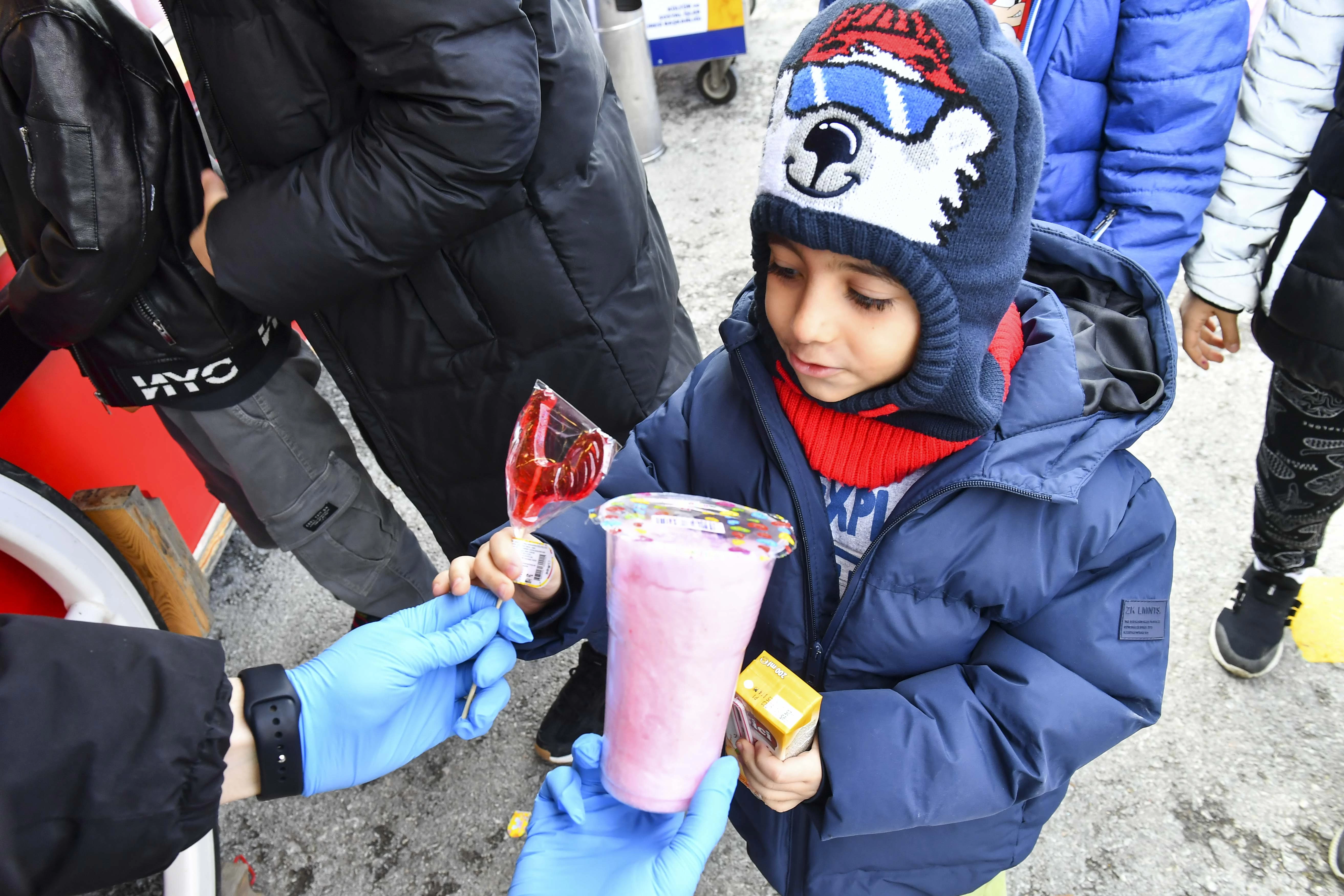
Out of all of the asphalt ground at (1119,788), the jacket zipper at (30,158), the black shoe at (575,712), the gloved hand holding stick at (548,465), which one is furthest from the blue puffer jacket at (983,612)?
the jacket zipper at (30,158)

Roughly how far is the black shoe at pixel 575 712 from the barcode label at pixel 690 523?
4.37 feet

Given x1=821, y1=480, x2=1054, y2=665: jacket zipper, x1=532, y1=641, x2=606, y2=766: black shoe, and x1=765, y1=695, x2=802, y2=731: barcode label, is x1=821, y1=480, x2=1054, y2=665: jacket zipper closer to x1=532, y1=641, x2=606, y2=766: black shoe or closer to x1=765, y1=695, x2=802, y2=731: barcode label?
x1=765, y1=695, x2=802, y2=731: barcode label

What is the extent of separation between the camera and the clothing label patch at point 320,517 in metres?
2.01

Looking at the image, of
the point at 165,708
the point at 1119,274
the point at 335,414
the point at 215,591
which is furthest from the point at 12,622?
the point at 215,591

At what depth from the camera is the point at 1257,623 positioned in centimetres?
219

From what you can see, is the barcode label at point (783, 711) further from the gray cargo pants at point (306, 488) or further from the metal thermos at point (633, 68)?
the metal thermos at point (633, 68)

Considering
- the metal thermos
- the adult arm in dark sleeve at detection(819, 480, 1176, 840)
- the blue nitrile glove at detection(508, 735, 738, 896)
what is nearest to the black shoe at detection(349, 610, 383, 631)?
the blue nitrile glove at detection(508, 735, 738, 896)

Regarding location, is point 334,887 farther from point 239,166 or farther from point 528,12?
point 528,12

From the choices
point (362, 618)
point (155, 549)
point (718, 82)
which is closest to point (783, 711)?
point (362, 618)

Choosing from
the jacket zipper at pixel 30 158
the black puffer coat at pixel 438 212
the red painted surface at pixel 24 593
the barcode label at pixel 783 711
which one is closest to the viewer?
the barcode label at pixel 783 711

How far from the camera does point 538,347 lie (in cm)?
173

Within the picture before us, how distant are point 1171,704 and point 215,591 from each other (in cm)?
286

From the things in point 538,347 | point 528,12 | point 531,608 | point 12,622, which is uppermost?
point 528,12

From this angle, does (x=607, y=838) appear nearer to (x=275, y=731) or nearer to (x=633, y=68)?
(x=275, y=731)
